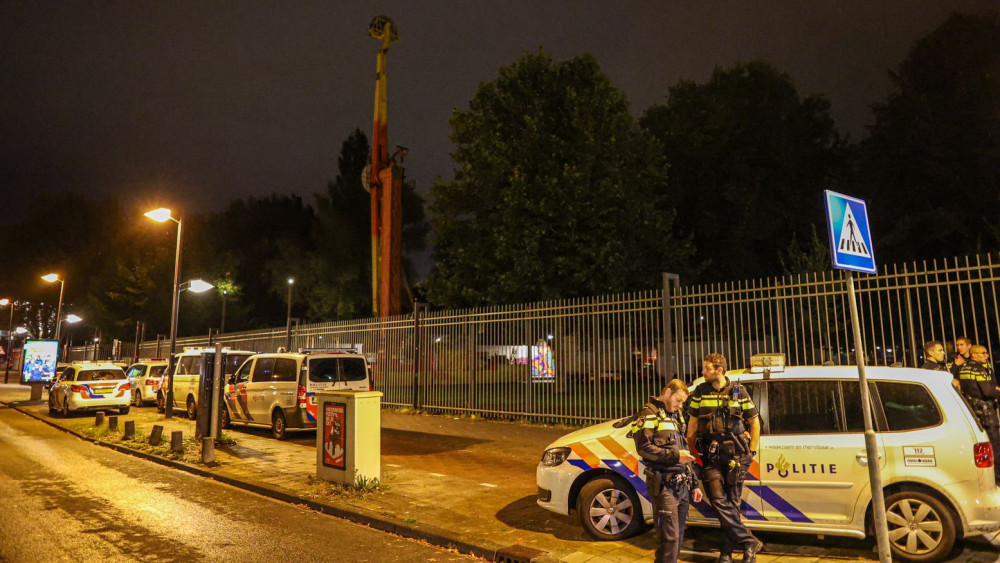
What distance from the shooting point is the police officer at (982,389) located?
712 centimetres

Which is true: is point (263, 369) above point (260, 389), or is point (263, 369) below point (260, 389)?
above

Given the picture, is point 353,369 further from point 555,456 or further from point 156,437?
point 555,456

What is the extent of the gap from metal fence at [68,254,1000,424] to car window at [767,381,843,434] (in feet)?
11.3

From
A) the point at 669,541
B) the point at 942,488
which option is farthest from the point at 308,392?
the point at 942,488

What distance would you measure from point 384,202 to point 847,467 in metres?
22.9

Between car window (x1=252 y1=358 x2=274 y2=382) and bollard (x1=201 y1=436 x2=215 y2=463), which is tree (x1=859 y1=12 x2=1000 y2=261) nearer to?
car window (x1=252 y1=358 x2=274 y2=382)

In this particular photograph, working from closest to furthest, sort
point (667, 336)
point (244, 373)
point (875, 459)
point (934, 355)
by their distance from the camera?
point (875, 459), point (934, 355), point (667, 336), point (244, 373)

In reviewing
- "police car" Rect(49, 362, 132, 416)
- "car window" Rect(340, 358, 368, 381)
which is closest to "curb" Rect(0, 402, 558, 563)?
"car window" Rect(340, 358, 368, 381)

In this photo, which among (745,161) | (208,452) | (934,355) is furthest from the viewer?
(745,161)

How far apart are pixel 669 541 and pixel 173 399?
651 inches

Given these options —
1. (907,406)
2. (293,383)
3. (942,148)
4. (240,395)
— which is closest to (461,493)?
(907,406)

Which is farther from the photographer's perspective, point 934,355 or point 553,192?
point 553,192

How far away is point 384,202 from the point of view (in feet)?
86.2

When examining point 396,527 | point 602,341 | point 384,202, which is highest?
point 384,202
